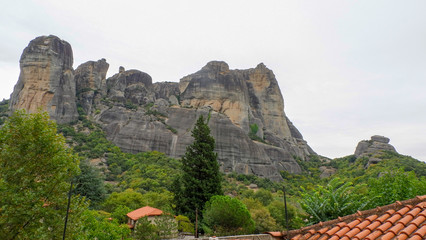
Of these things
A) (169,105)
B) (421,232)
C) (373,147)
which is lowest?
(421,232)

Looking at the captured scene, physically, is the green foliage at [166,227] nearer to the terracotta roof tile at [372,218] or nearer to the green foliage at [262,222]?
the green foliage at [262,222]

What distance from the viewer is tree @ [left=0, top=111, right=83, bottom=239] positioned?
7.80m

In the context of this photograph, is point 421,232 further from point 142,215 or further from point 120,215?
point 120,215

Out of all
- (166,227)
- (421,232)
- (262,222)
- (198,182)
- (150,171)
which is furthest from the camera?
(150,171)

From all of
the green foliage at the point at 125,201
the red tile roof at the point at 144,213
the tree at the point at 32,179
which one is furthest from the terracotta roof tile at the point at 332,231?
the green foliage at the point at 125,201

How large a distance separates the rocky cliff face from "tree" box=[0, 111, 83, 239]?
53.5 m

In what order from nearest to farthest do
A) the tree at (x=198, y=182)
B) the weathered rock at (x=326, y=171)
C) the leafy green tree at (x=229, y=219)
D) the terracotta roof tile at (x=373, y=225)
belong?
the terracotta roof tile at (x=373, y=225) < the leafy green tree at (x=229, y=219) < the tree at (x=198, y=182) < the weathered rock at (x=326, y=171)

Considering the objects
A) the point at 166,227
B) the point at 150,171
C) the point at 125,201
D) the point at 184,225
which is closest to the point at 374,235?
the point at 166,227

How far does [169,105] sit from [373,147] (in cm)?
5833

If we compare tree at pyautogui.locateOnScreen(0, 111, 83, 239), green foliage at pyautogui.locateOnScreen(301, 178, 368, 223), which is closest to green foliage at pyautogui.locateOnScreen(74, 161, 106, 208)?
tree at pyautogui.locateOnScreen(0, 111, 83, 239)

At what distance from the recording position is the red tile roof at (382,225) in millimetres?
4792

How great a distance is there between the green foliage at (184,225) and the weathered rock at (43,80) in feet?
176

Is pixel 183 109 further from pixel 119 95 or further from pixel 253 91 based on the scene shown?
pixel 253 91

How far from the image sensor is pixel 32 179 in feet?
27.8
